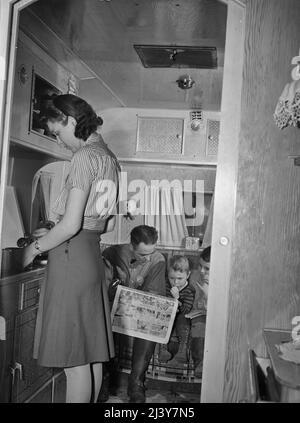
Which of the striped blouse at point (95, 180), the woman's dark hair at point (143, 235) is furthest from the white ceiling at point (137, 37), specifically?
the woman's dark hair at point (143, 235)

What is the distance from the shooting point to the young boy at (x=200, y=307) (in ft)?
5.62

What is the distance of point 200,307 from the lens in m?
1.73

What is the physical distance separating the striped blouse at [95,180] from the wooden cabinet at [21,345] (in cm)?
30

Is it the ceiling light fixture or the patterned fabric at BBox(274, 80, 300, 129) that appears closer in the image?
the patterned fabric at BBox(274, 80, 300, 129)

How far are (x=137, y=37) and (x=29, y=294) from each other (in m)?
1.08

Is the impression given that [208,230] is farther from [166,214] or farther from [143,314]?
[143,314]

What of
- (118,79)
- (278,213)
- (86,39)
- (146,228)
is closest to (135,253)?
(146,228)

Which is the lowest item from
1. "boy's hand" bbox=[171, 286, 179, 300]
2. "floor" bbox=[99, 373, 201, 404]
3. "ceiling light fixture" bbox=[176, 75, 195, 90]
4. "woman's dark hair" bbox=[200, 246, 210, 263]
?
"floor" bbox=[99, 373, 201, 404]

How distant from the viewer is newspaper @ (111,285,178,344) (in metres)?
1.78

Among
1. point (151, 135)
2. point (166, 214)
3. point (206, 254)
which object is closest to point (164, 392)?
point (206, 254)

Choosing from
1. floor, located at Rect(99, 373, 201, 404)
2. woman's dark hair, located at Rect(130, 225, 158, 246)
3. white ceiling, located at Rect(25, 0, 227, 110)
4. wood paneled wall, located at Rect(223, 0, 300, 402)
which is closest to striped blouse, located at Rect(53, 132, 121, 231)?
woman's dark hair, located at Rect(130, 225, 158, 246)

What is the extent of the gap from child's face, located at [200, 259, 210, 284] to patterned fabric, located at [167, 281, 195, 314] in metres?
0.06

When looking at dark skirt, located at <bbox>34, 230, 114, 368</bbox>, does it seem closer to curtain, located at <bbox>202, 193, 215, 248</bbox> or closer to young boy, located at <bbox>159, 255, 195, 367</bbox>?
young boy, located at <bbox>159, 255, 195, 367</bbox>
